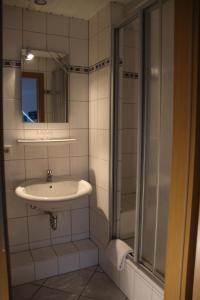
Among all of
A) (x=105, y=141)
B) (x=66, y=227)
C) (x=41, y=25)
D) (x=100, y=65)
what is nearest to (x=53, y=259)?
(x=66, y=227)

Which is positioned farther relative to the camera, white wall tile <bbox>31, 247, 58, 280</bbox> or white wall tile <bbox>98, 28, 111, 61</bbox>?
white wall tile <bbox>31, 247, 58, 280</bbox>

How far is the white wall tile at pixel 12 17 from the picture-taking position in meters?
2.06

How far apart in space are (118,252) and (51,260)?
2.07 feet

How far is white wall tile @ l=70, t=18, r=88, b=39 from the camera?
231 centimetres

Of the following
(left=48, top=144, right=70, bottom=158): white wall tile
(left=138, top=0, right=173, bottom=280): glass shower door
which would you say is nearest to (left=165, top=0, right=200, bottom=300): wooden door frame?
(left=138, top=0, right=173, bottom=280): glass shower door

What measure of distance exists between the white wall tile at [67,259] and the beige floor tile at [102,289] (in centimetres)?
22

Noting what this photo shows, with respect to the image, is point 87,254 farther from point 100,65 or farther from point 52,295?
point 100,65

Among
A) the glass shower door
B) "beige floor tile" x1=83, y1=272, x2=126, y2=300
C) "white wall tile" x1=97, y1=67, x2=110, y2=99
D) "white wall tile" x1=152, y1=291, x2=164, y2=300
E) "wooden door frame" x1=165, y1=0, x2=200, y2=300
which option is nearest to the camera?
"wooden door frame" x1=165, y1=0, x2=200, y2=300

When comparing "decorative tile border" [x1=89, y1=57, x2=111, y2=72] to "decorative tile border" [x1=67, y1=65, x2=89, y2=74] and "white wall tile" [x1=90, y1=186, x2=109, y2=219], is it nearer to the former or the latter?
"decorative tile border" [x1=67, y1=65, x2=89, y2=74]

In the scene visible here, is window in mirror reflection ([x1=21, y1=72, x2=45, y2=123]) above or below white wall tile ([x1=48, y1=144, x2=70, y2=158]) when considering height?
above

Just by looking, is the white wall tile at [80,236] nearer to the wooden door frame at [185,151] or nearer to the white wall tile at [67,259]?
the white wall tile at [67,259]

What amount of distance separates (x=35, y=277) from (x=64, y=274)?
261mm

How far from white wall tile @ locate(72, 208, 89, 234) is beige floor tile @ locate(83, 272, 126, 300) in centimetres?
46

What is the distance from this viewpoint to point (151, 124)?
5.49 ft
